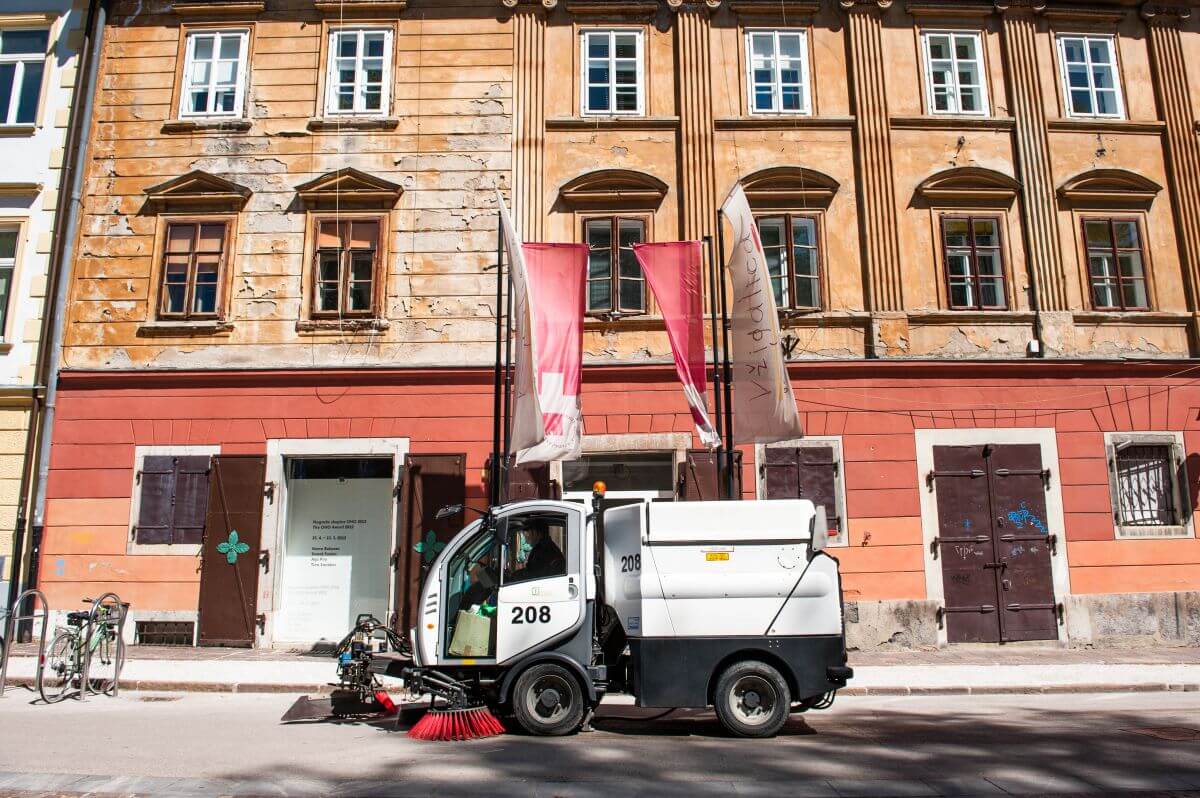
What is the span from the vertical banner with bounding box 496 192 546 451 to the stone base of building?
240 inches

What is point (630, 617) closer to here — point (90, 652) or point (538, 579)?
point (538, 579)

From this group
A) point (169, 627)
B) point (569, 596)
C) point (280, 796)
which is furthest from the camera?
point (169, 627)

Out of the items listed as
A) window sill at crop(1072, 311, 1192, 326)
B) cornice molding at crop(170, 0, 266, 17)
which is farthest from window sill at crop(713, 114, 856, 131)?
cornice molding at crop(170, 0, 266, 17)

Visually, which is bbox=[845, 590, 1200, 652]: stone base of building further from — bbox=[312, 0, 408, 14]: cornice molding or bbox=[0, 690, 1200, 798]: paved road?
bbox=[312, 0, 408, 14]: cornice molding

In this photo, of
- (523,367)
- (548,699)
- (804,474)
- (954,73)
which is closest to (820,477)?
(804,474)

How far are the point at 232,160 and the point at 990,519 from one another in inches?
550

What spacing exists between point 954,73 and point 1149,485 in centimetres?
778

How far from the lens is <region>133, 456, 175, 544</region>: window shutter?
13.1 m

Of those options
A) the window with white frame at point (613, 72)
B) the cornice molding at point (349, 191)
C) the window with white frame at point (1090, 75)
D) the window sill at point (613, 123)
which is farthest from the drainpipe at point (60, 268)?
the window with white frame at point (1090, 75)

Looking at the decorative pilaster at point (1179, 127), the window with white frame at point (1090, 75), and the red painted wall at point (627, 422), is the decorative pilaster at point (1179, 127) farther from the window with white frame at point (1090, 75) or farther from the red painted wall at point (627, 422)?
the red painted wall at point (627, 422)

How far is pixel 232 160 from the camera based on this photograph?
14.3 meters

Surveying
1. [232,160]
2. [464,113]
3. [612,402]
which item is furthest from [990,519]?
[232,160]

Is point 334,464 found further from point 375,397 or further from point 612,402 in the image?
point 612,402

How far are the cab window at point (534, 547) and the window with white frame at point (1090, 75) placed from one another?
41.6 ft
